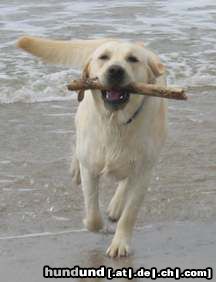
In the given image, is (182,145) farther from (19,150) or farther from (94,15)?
(94,15)

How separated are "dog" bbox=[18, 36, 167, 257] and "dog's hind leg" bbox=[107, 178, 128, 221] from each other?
0.62ft

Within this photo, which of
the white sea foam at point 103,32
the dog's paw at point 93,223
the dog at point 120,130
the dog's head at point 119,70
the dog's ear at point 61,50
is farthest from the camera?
the white sea foam at point 103,32

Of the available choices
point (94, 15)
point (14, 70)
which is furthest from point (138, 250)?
point (94, 15)

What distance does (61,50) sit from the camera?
532 centimetres

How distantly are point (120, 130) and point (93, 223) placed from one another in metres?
0.60

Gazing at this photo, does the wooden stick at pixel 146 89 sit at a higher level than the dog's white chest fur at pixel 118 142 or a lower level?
higher

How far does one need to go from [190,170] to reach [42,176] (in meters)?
1.12

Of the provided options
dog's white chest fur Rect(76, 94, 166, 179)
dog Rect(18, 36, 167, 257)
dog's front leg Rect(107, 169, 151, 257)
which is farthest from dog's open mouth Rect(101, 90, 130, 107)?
dog's front leg Rect(107, 169, 151, 257)

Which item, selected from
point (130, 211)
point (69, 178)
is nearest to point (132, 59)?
point (130, 211)

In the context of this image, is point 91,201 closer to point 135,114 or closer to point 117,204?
point 117,204

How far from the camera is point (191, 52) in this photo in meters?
11.1

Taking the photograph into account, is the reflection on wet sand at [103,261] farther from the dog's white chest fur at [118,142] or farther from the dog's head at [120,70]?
the dog's head at [120,70]

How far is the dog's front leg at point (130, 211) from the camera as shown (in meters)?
4.50

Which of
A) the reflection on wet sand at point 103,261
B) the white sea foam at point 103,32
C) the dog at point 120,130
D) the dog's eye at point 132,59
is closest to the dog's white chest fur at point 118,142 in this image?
the dog at point 120,130
